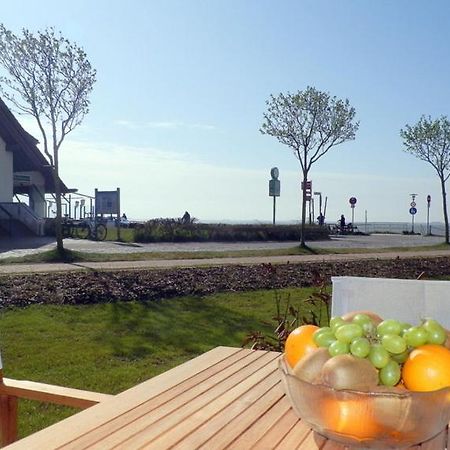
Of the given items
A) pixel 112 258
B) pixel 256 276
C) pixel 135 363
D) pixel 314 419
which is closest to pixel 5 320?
pixel 135 363

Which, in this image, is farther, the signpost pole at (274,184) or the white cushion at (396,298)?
the signpost pole at (274,184)

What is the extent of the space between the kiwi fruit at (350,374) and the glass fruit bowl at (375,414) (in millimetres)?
21

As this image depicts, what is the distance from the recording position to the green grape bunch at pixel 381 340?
126 centimetres

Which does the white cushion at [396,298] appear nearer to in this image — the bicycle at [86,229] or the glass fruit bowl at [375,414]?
the glass fruit bowl at [375,414]

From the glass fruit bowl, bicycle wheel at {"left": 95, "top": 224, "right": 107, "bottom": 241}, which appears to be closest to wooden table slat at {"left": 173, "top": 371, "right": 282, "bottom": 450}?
the glass fruit bowl

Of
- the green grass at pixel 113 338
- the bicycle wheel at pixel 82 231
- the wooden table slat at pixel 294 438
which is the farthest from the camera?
A: the bicycle wheel at pixel 82 231

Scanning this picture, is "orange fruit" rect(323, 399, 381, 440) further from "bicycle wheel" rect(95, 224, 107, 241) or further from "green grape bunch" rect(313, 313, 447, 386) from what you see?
"bicycle wheel" rect(95, 224, 107, 241)

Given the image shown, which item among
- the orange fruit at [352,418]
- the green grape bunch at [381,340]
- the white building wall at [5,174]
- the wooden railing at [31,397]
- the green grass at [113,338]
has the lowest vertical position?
the green grass at [113,338]

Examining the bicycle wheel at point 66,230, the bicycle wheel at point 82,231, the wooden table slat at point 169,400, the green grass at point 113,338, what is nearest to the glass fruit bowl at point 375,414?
the wooden table slat at point 169,400

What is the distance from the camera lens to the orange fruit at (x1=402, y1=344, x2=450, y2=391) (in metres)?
1.25

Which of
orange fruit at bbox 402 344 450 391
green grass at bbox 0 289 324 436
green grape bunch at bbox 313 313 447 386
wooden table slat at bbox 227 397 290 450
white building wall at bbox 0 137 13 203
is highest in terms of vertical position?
white building wall at bbox 0 137 13 203

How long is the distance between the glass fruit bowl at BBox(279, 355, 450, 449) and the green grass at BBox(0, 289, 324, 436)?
3328 millimetres

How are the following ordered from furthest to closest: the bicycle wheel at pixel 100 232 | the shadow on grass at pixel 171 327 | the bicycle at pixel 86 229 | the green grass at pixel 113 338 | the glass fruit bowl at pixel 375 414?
the bicycle at pixel 86 229 < the bicycle wheel at pixel 100 232 < the shadow on grass at pixel 171 327 < the green grass at pixel 113 338 < the glass fruit bowl at pixel 375 414

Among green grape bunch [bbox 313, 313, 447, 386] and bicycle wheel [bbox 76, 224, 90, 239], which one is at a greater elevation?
green grape bunch [bbox 313, 313, 447, 386]
